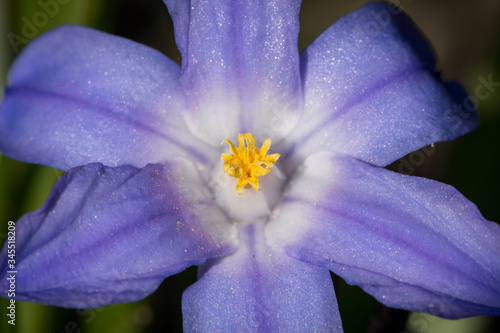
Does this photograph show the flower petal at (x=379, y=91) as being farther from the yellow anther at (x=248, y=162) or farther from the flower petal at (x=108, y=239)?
the flower petal at (x=108, y=239)

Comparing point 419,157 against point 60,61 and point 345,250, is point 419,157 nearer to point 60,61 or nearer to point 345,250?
point 345,250

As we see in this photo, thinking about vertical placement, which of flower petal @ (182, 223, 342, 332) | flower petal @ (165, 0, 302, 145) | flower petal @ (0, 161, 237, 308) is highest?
flower petal @ (165, 0, 302, 145)

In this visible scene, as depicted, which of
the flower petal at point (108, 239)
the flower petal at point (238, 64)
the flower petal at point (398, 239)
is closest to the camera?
the flower petal at point (108, 239)

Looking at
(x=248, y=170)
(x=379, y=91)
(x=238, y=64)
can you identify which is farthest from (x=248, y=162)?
(x=379, y=91)

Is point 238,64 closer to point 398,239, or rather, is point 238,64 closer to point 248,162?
point 248,162

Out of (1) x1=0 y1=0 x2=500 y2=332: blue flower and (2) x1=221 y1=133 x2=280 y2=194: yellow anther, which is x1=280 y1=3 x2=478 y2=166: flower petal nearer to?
(1) x1=0 y1=0 x2=500 y2=332: blue flower

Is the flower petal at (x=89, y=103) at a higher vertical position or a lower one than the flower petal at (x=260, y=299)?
higher

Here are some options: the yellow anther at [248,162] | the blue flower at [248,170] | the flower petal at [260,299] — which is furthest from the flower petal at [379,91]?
the flower petal at [260,299]

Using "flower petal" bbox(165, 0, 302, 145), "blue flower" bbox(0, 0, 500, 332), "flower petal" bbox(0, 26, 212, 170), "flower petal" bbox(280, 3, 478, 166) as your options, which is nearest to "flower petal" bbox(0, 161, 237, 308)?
"blue flower" bbox(0, 0, 500, 332)
